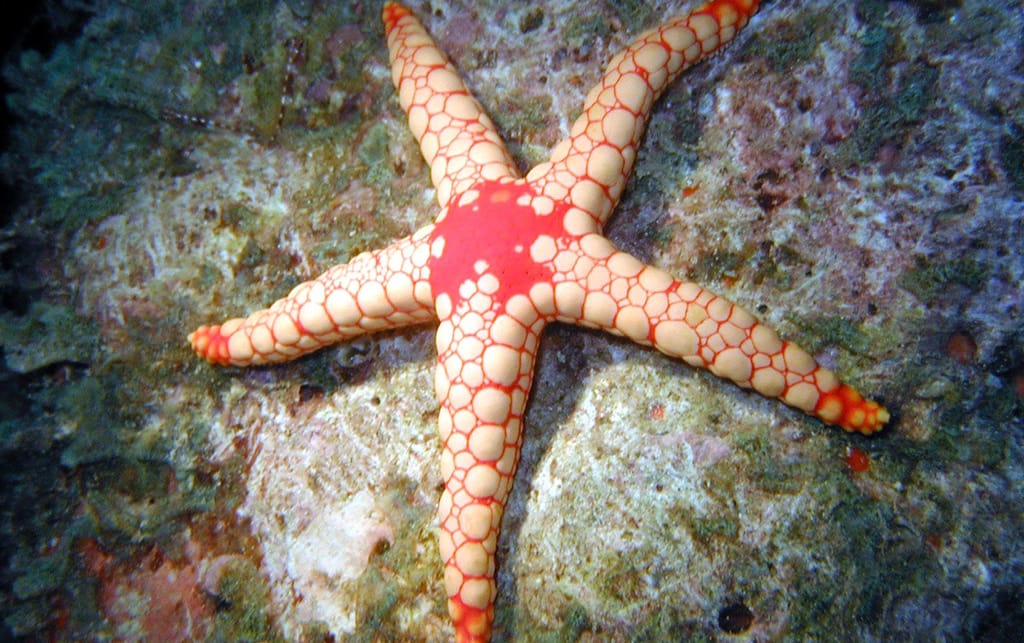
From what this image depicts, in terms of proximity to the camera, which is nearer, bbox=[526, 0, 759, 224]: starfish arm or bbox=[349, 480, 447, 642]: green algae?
bbox=[526, 0, 759, 224]: starfish arm

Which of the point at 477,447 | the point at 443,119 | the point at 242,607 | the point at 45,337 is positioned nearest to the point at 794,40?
the point at 443,119

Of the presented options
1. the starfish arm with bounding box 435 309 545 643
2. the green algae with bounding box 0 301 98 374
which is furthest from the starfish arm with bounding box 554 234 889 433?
the green algae with bounding box 0 301 98 374

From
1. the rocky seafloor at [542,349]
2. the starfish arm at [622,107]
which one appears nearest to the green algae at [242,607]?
the rocky seafloor at [542,349]

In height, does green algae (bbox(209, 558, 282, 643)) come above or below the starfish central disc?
below

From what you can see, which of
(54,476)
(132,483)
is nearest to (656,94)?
(132,483)

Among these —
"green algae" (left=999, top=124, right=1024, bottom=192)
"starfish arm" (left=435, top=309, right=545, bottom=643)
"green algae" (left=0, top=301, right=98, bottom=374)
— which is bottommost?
"starfish arm" (left=435, top=309, right=545, bottom=643)

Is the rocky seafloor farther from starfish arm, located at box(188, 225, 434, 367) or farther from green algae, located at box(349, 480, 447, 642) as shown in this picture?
starfish arm, located at box(188, 225, 434, 367)

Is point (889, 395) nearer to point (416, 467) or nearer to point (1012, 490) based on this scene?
point (1012, 490)
